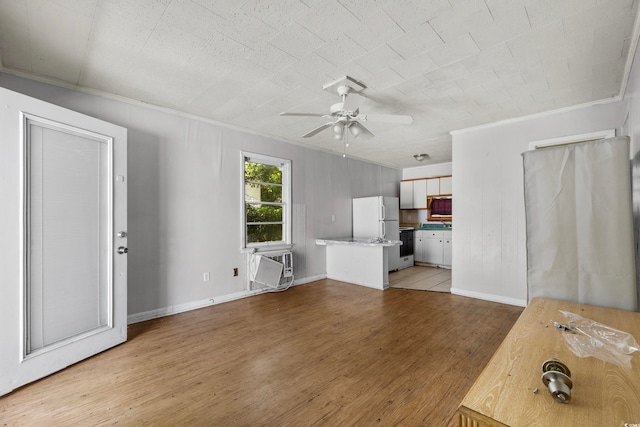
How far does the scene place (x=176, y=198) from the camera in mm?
3586

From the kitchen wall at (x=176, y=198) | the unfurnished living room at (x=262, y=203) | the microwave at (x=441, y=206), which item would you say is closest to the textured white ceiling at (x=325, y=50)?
the unfurnished living room at (x=262, y=203)

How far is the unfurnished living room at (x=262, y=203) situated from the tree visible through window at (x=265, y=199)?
0.10 metres

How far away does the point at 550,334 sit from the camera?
1.17 meters

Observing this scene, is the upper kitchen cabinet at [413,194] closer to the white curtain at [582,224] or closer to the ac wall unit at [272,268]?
the ac wall unit at [272,268]

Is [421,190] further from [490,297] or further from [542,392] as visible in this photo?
[542,392]

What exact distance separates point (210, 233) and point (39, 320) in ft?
6.28

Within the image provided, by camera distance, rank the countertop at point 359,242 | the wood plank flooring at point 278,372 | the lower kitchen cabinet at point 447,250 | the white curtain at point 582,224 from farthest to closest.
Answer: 1. the lower kitchen cabinet at point 447,250
2. the countertop at point 359,242
3. the wood plank flooring at point 278,372
4. the white curtain at point 582,224

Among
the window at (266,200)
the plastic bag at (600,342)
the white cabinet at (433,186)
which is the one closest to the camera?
the plastic bag at (600,342)

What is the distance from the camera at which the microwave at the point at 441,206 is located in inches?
263

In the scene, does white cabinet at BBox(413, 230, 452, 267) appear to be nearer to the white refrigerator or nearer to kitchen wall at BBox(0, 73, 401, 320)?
the white refrigerator

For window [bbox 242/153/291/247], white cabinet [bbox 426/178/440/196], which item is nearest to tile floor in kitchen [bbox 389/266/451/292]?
white cabinet [bbox 426/178/440/196]

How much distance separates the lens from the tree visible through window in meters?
4.45

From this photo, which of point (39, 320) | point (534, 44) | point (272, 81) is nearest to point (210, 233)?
point (39, 320)

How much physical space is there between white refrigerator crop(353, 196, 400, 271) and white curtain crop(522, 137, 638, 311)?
377cm
